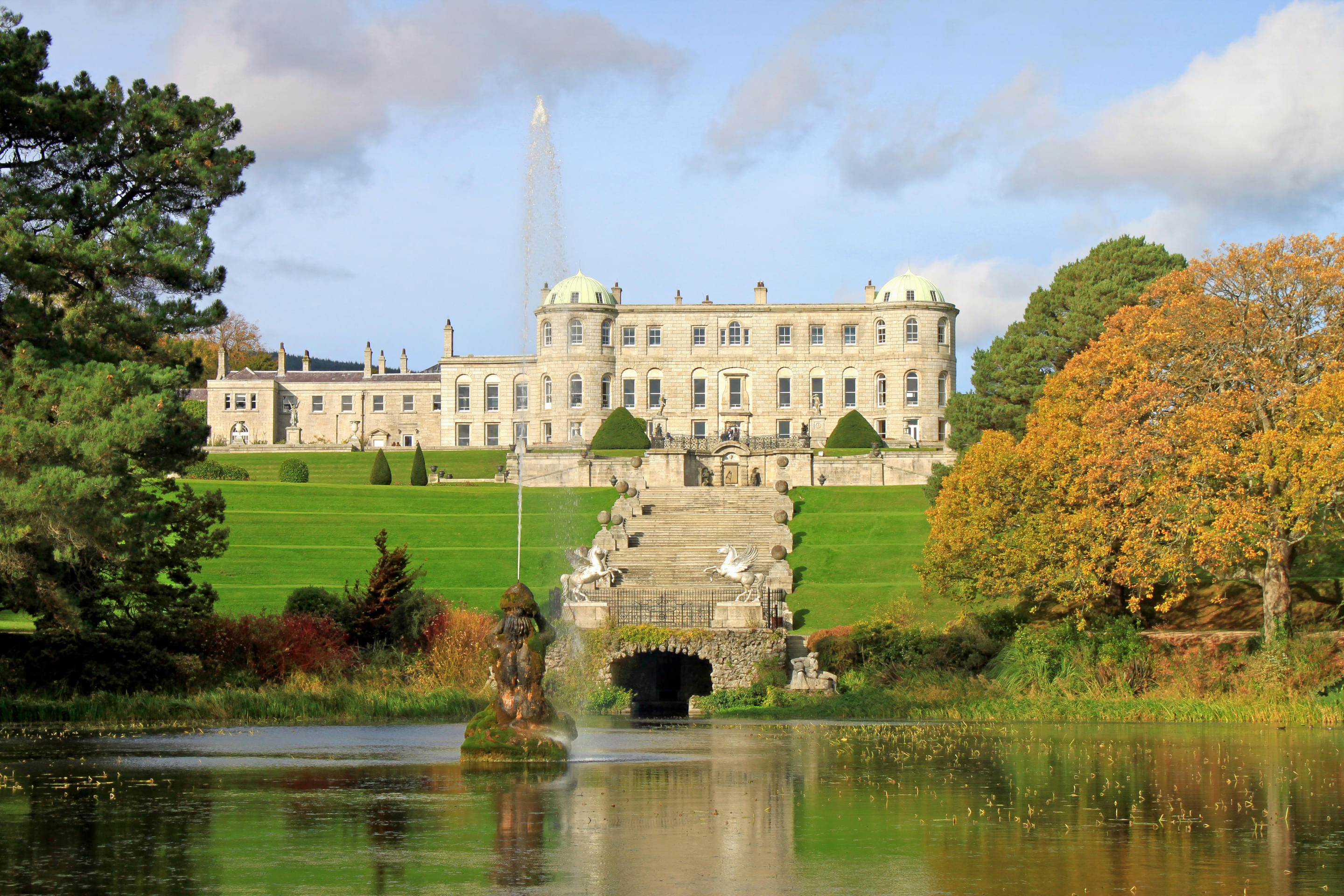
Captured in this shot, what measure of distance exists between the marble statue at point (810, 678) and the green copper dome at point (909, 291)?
5155 centimetres

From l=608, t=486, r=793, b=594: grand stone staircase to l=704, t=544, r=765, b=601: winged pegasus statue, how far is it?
12.7 inches

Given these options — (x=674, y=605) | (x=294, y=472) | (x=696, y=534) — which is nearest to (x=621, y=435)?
(x=294, y=472)

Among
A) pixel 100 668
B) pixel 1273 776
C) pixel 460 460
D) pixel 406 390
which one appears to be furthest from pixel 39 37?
pixel 406 390

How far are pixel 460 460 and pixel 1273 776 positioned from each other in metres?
61.0

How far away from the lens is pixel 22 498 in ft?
62.0

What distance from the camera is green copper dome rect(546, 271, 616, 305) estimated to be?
7988cm

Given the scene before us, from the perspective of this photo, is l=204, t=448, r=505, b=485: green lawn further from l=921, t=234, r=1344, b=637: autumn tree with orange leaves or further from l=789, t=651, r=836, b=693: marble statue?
l=921, t=234, r=1344, b=637: autumn tree with orange leaves

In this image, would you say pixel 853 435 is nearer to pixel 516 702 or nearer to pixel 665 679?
pixel 665 679

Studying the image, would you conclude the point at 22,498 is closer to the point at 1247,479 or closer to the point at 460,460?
the point at 1247,479

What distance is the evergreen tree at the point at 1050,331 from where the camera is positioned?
4925cm

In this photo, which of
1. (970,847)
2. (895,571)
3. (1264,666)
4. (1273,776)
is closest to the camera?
(970,847)

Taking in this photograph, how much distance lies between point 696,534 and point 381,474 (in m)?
23.3

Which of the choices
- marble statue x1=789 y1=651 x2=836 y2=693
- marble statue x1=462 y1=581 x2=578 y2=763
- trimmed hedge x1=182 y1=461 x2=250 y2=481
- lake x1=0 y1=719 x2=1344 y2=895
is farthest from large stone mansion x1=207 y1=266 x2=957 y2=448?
marble statue x1=462 y1=581 x2=578 y2=763

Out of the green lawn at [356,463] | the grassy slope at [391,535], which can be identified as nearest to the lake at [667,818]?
the grassy slope at [391,535]
